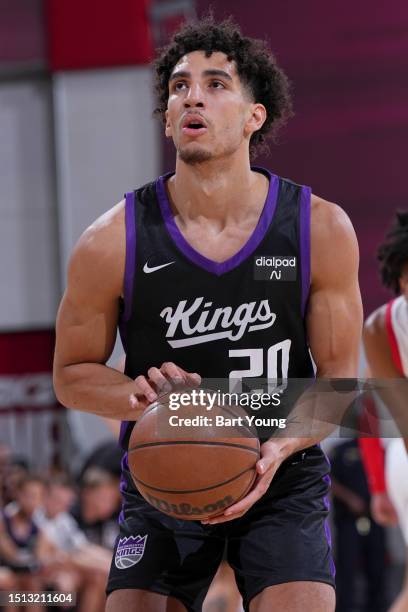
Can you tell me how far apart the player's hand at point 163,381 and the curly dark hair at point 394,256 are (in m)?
1.61

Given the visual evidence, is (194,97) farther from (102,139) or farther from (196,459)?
(102,139)

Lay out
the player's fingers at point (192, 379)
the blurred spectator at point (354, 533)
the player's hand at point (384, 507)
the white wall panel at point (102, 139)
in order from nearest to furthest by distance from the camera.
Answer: the player's fingers at point (192, 379) → the player's hand at point (384, 507) → the blurred spectator at point (354, 533) → the white wall panel at point (102, 139)

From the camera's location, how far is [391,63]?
415 inches

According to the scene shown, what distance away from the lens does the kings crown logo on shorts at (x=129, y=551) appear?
345cm

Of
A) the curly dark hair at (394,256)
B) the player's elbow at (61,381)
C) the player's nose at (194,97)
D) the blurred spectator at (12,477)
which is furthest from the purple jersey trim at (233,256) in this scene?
the blurred spectator at (12,477)

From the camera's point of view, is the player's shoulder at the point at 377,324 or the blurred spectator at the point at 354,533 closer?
the player's shoulder at the point at 377,324

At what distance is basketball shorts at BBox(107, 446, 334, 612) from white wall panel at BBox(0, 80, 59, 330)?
8722mm

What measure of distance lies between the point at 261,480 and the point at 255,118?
1347 millimetres

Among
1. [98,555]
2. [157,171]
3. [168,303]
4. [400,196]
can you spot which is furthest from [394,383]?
[157,171]

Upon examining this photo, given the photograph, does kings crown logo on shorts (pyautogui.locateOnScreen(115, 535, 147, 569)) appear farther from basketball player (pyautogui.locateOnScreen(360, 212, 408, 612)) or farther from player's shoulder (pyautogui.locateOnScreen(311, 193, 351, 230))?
basketball player (pyautogui.locateOnScreen(360, 212, 408, 612))

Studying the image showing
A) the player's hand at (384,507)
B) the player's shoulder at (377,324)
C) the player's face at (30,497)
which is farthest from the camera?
the player's face at (30,497)

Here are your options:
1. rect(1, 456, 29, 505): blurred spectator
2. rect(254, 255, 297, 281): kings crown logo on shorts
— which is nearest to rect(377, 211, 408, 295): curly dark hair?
rect(254, 255, 297, 281): kings crown logo on shorts

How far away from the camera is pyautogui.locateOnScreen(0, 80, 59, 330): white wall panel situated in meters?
12.1

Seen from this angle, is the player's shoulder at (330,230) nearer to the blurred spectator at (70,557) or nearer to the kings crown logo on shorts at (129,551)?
the kings crown logo on shorts at (129,551)
